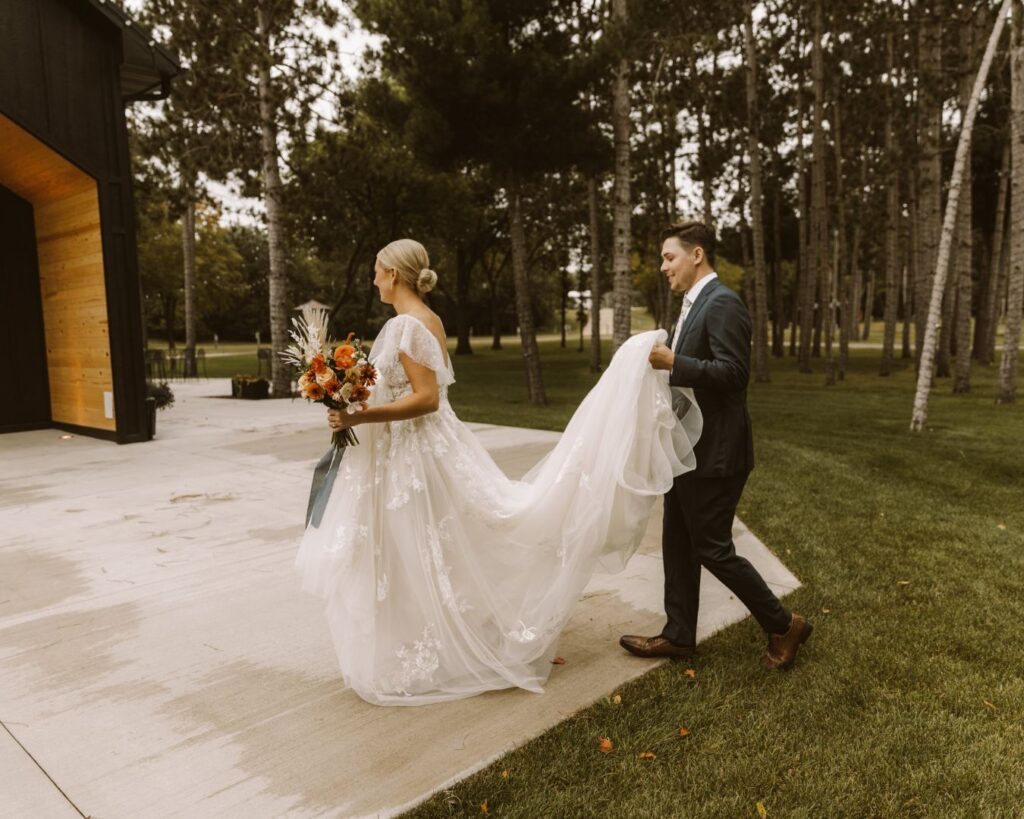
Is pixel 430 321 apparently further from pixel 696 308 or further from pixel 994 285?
pixel 994 285

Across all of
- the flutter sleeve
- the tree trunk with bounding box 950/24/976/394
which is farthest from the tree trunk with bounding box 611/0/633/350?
the flutter sleeve

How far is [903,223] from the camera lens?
34094 millimetres

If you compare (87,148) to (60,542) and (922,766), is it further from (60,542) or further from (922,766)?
(922,766)

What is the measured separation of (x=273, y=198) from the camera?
1630 centimetres

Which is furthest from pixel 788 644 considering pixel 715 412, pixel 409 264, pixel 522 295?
pixel 522 295

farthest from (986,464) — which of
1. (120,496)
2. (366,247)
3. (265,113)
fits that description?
(366,247)

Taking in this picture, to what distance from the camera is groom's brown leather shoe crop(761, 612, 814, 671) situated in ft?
11.7

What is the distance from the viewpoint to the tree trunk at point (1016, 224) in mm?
13031

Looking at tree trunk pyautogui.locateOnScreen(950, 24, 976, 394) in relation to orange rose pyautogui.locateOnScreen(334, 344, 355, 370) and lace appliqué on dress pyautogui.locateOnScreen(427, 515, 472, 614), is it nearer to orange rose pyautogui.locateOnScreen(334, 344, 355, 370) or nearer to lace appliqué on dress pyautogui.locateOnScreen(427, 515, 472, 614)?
lace appliqué on dress pyautogui.locateOnScreen(427, 515, 472, 614)

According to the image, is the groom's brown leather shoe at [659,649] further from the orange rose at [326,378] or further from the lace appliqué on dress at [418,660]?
the orange rose at [326,378]

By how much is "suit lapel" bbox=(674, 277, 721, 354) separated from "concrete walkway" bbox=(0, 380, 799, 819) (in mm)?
1691

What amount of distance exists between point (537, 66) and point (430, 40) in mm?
2086

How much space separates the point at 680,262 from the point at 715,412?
74cm

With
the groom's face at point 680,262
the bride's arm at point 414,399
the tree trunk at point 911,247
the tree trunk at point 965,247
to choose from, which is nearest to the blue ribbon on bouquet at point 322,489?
the bride's arm at point 414,399
